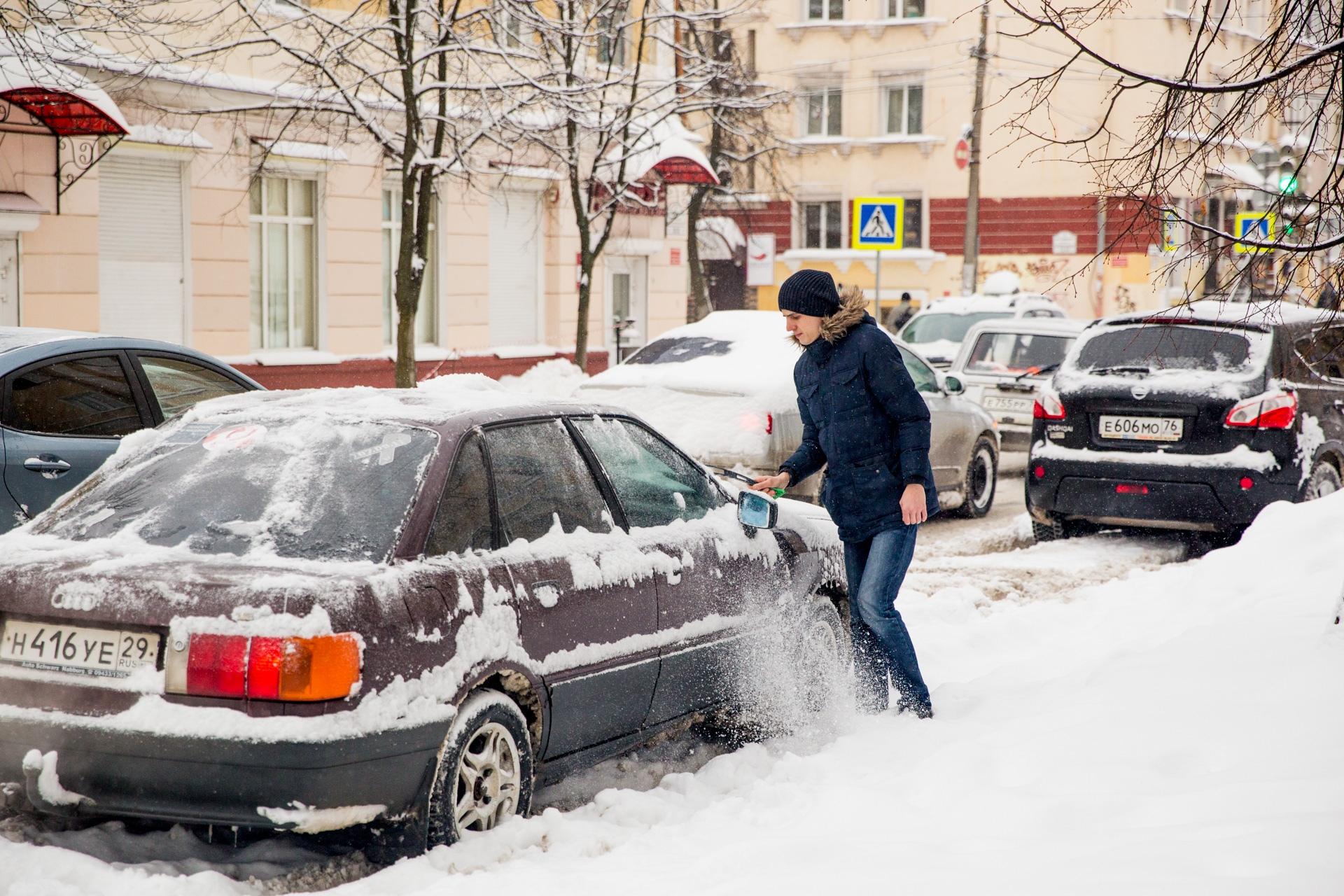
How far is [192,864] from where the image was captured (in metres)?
4.19

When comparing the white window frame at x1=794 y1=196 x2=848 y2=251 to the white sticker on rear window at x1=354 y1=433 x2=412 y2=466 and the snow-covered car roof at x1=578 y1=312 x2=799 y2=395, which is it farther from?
the white sticker on rear window at x1=354 y1=433 x2=412 y2=466

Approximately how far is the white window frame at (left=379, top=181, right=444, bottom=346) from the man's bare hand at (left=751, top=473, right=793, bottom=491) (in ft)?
49.4

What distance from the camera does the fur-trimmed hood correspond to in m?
5.91

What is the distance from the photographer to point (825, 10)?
147 feet

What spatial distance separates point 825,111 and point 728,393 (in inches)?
1436

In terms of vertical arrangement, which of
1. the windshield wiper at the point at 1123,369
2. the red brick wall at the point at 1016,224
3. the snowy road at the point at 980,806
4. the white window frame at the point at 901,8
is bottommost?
the snowy road at the point at 980,806

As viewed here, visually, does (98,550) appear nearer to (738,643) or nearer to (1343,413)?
(738,643)

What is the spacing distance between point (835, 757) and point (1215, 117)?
3162mm

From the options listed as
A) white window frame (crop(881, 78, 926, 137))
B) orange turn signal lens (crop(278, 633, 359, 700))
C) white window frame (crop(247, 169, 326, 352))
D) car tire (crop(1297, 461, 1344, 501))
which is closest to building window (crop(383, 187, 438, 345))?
white window frame (crop(247, 169, 326, 352))

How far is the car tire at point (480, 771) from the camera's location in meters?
4.20

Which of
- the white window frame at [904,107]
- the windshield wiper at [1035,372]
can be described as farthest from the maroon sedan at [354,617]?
the white window frame at [904,107]

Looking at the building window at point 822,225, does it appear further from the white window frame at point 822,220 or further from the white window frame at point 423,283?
A: the white window frame at point 423,283

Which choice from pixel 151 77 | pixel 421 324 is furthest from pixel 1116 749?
pixel 421 324

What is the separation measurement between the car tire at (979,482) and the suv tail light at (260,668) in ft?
30.1
